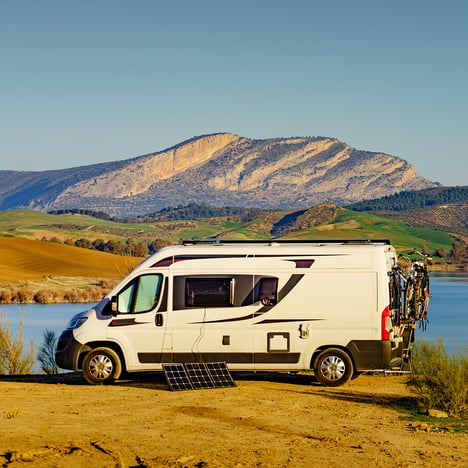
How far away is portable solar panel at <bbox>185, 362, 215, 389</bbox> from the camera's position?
14.4 metres

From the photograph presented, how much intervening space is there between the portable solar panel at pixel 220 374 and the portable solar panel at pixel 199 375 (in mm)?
78

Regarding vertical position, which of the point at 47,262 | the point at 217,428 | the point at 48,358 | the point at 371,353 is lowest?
the point at 217,428

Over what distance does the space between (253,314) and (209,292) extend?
0.79 meters

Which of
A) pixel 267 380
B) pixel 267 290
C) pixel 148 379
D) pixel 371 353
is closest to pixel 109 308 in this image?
pixel 148 379

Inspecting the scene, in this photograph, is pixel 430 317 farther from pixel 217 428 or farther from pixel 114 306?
pixel 217 428

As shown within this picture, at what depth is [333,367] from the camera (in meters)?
14.9

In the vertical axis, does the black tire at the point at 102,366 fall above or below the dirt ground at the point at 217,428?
above

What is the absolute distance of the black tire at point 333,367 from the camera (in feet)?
48.6

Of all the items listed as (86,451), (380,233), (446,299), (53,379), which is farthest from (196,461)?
(380,233)

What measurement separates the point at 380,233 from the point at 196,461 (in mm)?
165191

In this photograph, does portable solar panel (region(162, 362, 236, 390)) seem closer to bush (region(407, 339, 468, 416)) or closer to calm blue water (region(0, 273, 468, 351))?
bush (region(407, 339, 468, 416))

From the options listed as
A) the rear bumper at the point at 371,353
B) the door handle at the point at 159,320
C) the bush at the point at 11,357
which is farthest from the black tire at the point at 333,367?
the bush at the point at 11,357

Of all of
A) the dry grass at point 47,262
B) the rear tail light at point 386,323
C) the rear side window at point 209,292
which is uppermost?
the dry grass at point 47,262

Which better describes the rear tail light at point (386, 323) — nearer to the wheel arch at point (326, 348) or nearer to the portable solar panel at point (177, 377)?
the wheel arch at point (326, 348)
